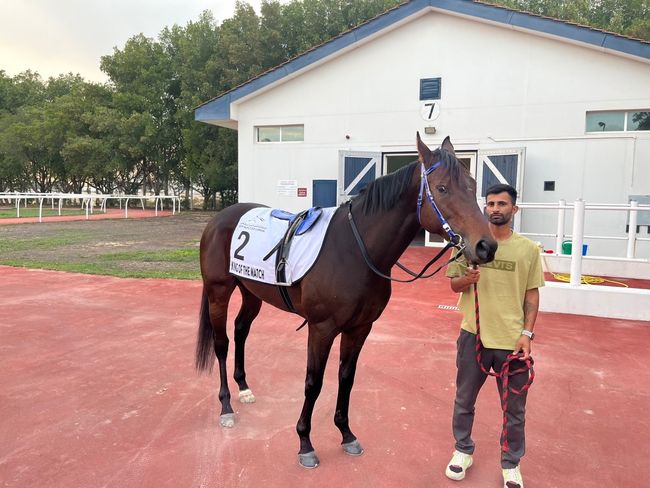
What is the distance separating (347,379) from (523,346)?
3.41 ft

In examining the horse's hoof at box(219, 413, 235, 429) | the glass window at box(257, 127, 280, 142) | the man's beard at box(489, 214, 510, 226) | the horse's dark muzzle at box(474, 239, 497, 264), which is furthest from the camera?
the glass window at box(257, 127, 280, 142)

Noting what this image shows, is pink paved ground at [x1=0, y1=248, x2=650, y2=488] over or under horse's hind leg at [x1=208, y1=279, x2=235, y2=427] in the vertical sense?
under

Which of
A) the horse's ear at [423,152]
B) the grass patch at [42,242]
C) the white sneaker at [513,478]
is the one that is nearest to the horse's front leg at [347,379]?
the white sneaker at [513,478]

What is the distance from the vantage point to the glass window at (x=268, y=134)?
1152 centimetres

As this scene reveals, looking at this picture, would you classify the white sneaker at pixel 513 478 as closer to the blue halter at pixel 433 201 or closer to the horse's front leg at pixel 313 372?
the horse's front leg at pixel 313 372

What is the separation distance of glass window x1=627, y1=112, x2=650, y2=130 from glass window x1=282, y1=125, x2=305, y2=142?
6.98m

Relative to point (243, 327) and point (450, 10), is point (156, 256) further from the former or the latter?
point (450, 10)

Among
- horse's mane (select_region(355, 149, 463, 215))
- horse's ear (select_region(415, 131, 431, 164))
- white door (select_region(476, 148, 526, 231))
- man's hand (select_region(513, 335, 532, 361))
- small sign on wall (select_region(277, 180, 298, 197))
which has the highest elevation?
white door (select_region(476, 148, 526, 231))

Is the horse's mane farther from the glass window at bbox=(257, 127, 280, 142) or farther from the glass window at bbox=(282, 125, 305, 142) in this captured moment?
the glass window at bbox=(257, 127, 280, 142)

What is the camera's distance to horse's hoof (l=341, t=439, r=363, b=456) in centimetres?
266

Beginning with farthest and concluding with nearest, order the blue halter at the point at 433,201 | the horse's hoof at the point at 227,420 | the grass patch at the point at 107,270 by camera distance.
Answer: the grass patch at the point at 107,270, the horse's hoof at the point at 227,420, the blue halter at the point at 433,201

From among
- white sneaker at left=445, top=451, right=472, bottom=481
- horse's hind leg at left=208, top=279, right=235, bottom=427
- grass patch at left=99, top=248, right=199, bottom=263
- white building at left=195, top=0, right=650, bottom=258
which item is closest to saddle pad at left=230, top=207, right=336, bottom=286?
horse's hind leg at left=208, top=279, right=235, bottom=427

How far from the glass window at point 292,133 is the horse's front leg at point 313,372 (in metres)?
9.28

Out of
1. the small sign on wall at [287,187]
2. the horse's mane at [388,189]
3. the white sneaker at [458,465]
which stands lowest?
the white sneaker at [458,465]
